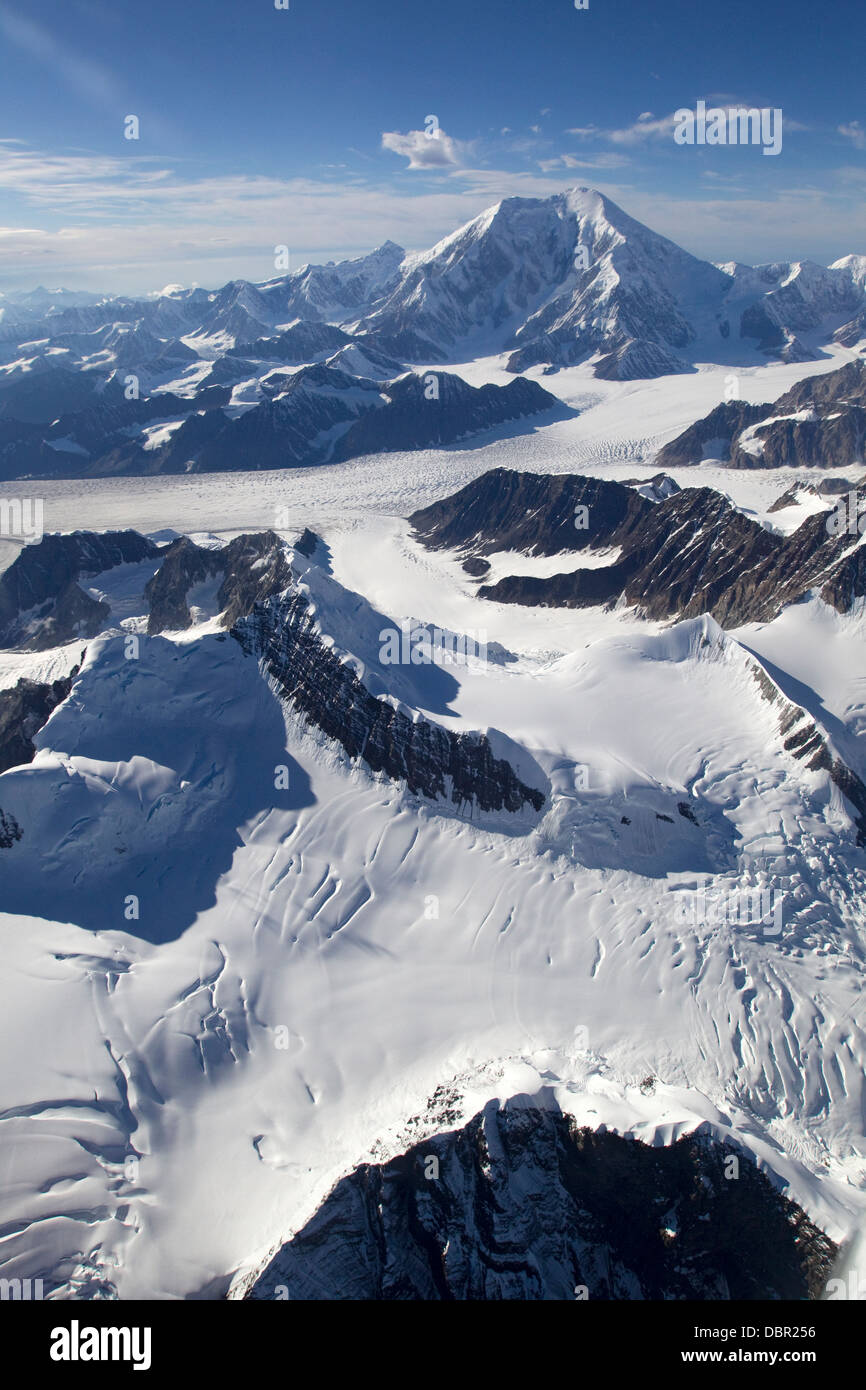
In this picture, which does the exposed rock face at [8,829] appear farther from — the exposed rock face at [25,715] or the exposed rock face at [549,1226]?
the exposed rock face at [549,1226]

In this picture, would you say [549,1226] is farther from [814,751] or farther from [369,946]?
[814,751]

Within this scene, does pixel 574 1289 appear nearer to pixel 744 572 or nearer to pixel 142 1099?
pixel 142 1099

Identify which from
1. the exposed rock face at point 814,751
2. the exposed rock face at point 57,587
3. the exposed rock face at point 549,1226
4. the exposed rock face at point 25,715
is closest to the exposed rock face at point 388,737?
the exposed rock face at point 25,715

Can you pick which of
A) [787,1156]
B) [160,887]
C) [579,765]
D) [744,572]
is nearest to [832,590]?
[744,572]

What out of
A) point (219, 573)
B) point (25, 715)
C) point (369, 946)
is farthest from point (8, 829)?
point (219, 573)

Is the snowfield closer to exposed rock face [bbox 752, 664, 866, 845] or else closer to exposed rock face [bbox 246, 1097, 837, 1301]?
exposed rock face [bbox 752, 664, 866, 845]

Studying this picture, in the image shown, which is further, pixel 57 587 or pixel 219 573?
pixel 57 587
